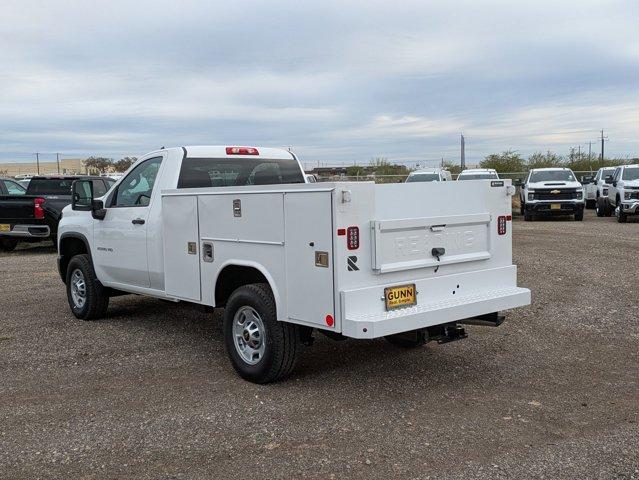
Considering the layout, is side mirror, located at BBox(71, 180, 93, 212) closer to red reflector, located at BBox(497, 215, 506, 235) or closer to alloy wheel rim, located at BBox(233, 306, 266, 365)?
alloy wheel rim, located at BBox(233, 306, 266, 365)

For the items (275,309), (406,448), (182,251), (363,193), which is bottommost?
(406,448)

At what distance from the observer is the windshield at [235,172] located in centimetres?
687

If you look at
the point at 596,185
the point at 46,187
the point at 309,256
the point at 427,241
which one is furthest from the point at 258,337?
the point at 596,185

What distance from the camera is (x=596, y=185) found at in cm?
A: 2662

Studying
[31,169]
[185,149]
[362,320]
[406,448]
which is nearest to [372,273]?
[362,320]

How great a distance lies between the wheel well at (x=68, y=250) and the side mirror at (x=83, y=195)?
65cm

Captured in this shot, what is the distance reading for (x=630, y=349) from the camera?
6.55 m

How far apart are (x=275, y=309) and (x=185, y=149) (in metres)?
2.42

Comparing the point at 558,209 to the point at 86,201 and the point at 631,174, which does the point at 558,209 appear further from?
the point at 86,201

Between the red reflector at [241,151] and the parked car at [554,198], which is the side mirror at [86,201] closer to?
the red reflector at [241,151]

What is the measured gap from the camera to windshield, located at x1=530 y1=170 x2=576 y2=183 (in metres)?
23.4

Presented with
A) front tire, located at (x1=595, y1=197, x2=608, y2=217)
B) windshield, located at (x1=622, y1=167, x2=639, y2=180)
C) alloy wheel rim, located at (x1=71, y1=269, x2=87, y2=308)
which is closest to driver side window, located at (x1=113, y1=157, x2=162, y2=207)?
alloy wheel rim, located at (x1=71, y1=269, x2=87, y2=308)

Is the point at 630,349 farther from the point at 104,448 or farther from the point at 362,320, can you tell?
the point at 104,448

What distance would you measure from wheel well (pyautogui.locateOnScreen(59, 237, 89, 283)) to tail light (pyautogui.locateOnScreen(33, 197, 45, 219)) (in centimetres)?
723
